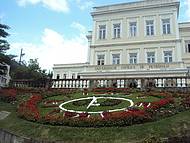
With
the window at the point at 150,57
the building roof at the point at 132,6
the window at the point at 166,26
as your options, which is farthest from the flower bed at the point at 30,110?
the building roof at the point at 132,6

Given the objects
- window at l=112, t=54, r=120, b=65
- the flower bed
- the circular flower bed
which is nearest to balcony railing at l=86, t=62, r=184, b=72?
window at l=112, t=54, r=120, b=65

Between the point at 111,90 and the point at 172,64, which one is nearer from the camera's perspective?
the point at 111,90

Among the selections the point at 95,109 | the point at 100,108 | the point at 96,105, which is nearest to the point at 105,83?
the point at 96,105

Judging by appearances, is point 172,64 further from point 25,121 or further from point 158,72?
point 25,121

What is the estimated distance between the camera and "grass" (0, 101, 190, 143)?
9266mm

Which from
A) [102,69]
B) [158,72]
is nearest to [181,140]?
[158,72]

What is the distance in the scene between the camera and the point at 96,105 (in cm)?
1296

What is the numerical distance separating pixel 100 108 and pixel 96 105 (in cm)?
48

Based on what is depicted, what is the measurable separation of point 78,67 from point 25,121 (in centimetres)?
3130

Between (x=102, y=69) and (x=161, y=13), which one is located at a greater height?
(x=161, y=13)

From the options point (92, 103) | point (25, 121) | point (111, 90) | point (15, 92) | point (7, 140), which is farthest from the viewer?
point (15, 92)

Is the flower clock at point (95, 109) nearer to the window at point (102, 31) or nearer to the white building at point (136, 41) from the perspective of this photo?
the white building at point (136, 41)

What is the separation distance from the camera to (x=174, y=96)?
545 inches

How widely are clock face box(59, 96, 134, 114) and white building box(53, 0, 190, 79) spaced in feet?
48.0
